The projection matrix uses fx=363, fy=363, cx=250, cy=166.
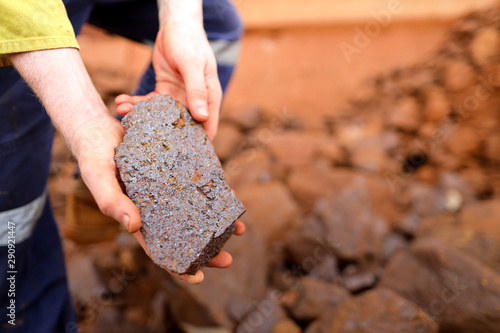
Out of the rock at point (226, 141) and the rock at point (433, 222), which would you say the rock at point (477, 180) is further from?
the rock at point (226, 141)

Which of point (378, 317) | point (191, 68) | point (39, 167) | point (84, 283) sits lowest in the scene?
point (84, 283)

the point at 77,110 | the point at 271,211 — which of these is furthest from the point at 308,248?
the point at 77,110

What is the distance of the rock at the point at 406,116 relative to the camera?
3394 millimetres

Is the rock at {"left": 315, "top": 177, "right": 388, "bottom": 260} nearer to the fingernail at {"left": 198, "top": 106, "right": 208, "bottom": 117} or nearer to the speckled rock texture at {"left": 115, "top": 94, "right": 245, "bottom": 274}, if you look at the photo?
the speckled rock texture at {"left": 115, "top": 94, "right": 245, "bottom": 274}

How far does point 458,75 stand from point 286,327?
9.67 feet

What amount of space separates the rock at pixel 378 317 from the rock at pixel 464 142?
192 centimetres

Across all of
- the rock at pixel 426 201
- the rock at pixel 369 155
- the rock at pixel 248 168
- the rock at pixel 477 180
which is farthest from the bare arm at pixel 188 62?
the rock at pixel 477 180

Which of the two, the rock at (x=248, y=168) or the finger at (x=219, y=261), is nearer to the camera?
the finger at (x=219, y=261)

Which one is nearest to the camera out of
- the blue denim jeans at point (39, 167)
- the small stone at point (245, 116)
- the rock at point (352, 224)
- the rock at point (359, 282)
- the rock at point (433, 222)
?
the blue denim jeans at point (39, 167)

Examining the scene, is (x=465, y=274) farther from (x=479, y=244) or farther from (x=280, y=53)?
(x=280, y=53)

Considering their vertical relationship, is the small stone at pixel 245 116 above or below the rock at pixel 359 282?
below

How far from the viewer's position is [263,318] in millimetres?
1690

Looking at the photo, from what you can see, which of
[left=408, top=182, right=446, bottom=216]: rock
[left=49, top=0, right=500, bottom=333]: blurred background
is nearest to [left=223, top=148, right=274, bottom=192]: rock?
[left=49, top=0, right=500, bottom=333]: blurred background

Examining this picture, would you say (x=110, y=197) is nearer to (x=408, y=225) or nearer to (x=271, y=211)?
(x=271, y=211)
